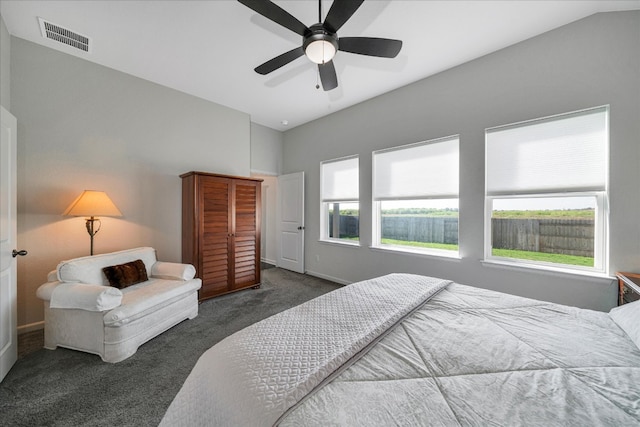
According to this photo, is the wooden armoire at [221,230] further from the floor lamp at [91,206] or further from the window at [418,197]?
the window at [418,197]

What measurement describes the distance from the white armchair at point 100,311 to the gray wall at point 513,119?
2.60 metres

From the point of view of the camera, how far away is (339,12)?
150 centimetres

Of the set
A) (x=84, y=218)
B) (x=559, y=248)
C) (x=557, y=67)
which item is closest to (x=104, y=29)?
(x=84, y=218)

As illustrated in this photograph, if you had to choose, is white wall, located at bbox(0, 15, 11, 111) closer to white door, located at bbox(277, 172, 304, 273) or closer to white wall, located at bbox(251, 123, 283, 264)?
white wall, located at bbox(251, 123, 283, 264)

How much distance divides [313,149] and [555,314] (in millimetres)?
3914

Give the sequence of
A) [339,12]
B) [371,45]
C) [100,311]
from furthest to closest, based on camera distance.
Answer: [100,311] < [371,45] < [339,12]

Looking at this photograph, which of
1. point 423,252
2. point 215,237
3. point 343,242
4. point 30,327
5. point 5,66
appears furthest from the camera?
point 343,242

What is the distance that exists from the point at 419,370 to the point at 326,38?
2032 millimetres

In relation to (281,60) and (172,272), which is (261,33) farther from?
(172,272)

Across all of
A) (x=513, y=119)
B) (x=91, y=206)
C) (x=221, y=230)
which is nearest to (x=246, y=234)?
(x=221, y=230)

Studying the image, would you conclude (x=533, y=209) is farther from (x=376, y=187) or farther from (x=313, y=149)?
(x=313, y=149)

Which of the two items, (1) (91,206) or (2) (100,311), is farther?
(1) (91,206)

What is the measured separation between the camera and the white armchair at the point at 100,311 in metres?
1.92

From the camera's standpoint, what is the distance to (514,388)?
74 cm
